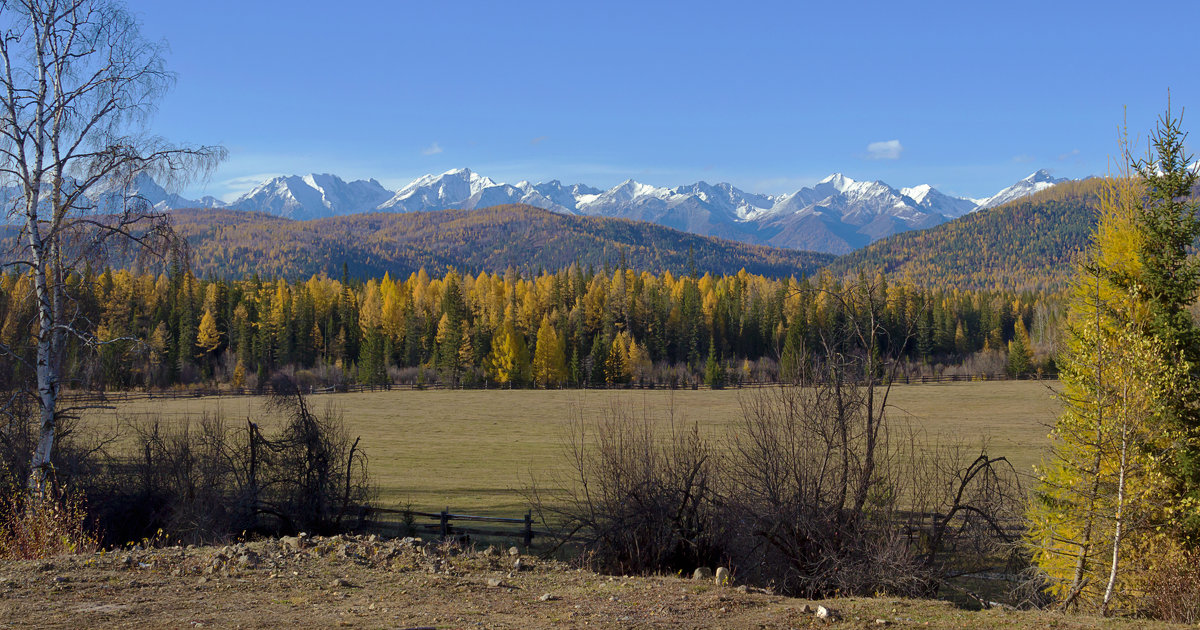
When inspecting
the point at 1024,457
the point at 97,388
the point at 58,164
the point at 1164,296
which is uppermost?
the point at 58,164

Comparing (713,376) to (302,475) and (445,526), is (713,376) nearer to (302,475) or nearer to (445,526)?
(445,526)

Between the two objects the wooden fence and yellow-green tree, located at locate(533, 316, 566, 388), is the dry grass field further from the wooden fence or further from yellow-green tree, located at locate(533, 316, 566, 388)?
yellow-green tree, located at locate(533, 316, 566, 388)

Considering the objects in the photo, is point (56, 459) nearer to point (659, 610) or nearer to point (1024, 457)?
point (659, 610)

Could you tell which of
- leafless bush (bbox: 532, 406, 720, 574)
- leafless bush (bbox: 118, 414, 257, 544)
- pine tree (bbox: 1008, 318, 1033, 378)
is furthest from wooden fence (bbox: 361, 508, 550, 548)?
pine tree (bbox: 1008, 318, 1033, 378)

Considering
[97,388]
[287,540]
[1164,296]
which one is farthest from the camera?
[97,388]

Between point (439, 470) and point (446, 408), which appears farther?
point (446, 408)

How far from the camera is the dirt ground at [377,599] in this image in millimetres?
9250

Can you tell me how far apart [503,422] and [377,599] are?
56.3 m

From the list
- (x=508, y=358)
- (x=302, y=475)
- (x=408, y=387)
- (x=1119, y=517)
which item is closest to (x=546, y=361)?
(x=508, y=358)

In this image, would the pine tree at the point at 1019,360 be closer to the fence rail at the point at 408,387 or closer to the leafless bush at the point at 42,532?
the fence rail at the point at 408,387

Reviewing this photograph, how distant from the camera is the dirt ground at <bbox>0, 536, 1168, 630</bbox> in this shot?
30.3 ft

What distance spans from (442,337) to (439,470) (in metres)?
69.6

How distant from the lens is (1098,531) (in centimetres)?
1365

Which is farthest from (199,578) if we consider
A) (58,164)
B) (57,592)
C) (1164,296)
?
(1164,296)
